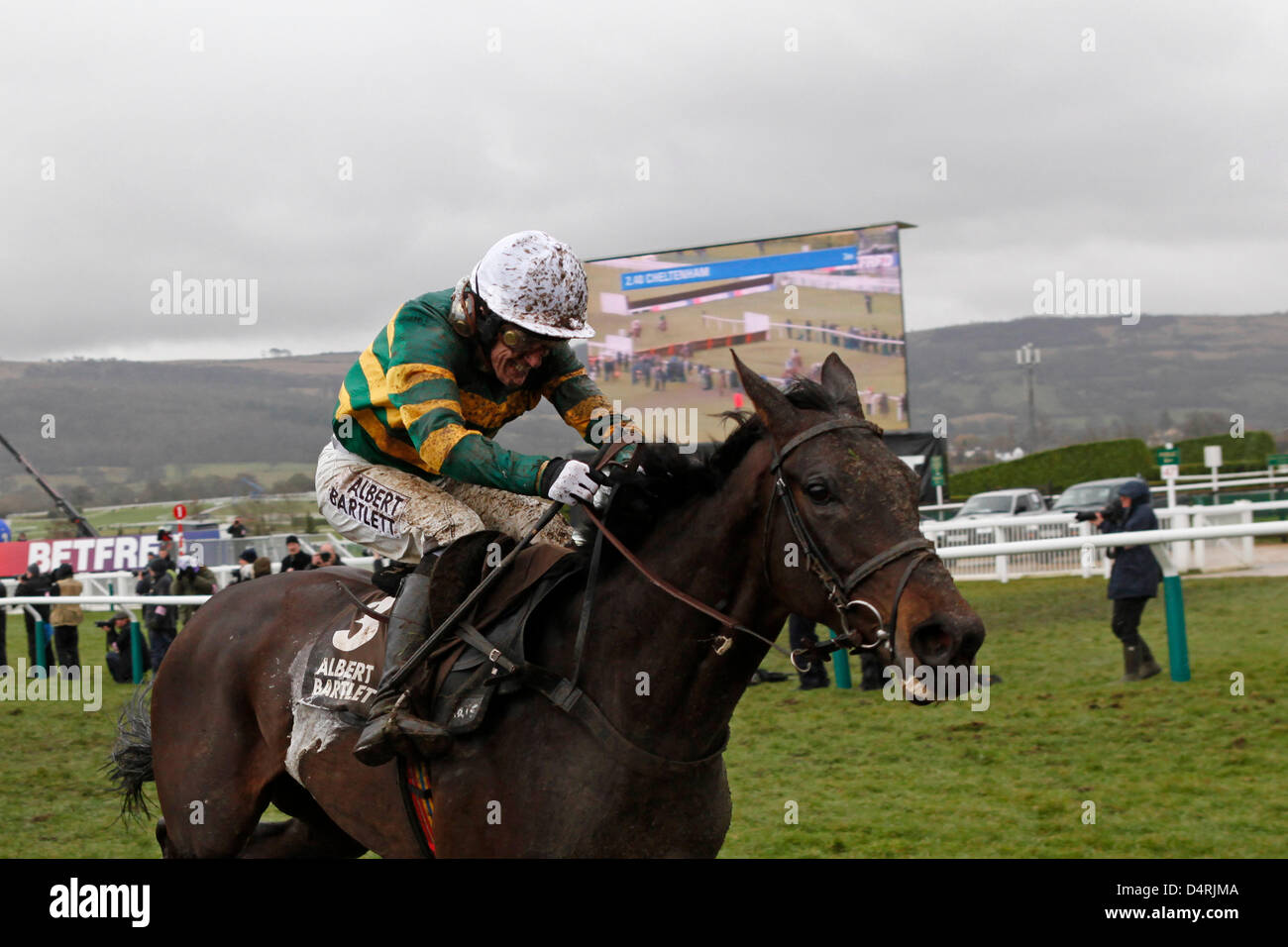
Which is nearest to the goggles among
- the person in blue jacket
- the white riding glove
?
the white riding glove

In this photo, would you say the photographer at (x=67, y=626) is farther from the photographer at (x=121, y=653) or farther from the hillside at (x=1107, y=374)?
the hillside at (x=1107, y=374)

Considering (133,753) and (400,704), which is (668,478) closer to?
(400,704)

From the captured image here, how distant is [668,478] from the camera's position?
316 cm

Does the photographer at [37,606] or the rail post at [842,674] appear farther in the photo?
the photographer at [37,606]

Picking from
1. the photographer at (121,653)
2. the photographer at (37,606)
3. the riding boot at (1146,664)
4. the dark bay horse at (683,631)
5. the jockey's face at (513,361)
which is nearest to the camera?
the dark bay horse at (683,631)

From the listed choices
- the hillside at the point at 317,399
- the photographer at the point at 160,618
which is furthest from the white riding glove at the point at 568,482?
the hillside at the point at 317,399

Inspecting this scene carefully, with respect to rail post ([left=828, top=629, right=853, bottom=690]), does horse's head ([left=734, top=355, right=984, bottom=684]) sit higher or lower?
higher

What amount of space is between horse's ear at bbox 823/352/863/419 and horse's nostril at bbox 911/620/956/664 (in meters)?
0.65

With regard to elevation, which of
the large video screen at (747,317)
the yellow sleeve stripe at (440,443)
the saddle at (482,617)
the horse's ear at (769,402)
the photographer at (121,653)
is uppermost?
the large video screen at (747,317)

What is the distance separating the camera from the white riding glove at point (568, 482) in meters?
3.05

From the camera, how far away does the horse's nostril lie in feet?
8.00

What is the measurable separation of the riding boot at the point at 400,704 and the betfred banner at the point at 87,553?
82.5 feet

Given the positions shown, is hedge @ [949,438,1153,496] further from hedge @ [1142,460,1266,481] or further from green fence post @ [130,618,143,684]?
green fence post @ [130,618,143,684]
